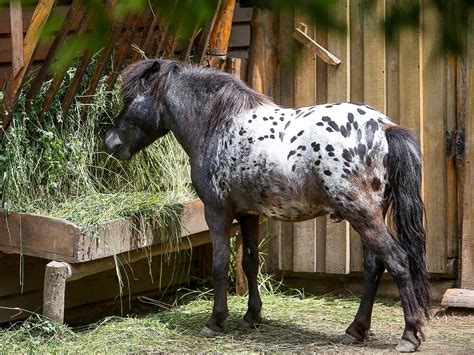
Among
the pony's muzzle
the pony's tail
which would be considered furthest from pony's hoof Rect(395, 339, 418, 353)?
the pony's muzzle

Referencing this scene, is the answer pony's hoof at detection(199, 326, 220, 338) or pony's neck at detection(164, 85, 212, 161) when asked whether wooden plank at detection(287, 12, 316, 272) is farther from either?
pony's hoof at detection(199, 326, 220, 338)

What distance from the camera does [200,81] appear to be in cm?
585

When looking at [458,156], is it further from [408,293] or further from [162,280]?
[162,280]

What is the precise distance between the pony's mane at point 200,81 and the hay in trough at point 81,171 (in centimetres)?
46

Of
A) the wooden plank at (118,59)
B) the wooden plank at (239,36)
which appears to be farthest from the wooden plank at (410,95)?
the wooden plank at (118,59)

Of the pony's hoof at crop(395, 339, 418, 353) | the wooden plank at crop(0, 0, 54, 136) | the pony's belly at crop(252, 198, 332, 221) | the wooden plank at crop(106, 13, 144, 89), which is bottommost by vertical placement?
the pony's hoof at crop(395, 339, 418, 353)

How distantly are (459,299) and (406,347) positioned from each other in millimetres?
1228

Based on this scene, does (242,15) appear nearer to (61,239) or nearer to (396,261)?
(61,239)

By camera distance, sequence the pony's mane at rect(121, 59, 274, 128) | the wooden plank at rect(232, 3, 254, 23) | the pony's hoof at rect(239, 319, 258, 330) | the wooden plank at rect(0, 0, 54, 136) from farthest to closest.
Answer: the wooden plank at rect(232, 3, 254, 23) < the pony's hoof at rect(239, 319, 258, 330) < the pony's mane at rect(121, 59, 274, 128) < the wooden plank at rect(0, 0, 54, 136)

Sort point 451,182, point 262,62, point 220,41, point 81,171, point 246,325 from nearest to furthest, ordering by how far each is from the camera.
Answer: point 246,325 → point 81,171 → point 451,182 → point 220,41 → point 262,62

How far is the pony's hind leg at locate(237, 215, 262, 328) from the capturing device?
600cm

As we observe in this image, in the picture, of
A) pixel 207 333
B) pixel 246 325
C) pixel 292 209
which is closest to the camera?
pixel 292 209

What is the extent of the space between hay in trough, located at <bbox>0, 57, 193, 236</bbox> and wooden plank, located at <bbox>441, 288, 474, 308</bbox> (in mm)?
1932

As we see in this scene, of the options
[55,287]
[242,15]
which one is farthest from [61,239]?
[242,15]
